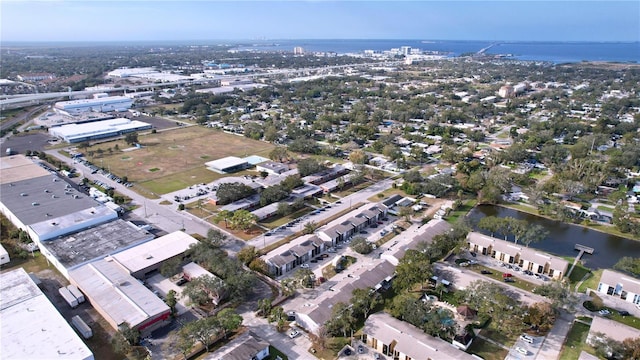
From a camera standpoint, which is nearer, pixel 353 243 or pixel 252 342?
pixel 252 342

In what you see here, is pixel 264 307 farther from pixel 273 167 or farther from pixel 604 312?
pixel 273 167

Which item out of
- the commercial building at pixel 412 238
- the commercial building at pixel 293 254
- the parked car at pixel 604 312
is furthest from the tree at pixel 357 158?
the parked car at pixel 604 312

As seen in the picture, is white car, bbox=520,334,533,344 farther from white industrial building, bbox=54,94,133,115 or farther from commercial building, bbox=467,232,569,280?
white industrial building, bbox=54,94,133,115

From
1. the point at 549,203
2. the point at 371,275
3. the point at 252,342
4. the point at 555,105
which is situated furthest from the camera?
the point at 555,105

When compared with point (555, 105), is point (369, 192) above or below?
below

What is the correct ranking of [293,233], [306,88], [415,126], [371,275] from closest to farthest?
[371,275], [293,233], [415,126], [306,88]

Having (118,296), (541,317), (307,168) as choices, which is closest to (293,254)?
(118,296)

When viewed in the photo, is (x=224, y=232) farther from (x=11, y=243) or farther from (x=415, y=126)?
(x=415, y=126)

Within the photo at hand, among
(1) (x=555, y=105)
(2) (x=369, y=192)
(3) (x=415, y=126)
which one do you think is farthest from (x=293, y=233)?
(1) (x=555, y=105)
